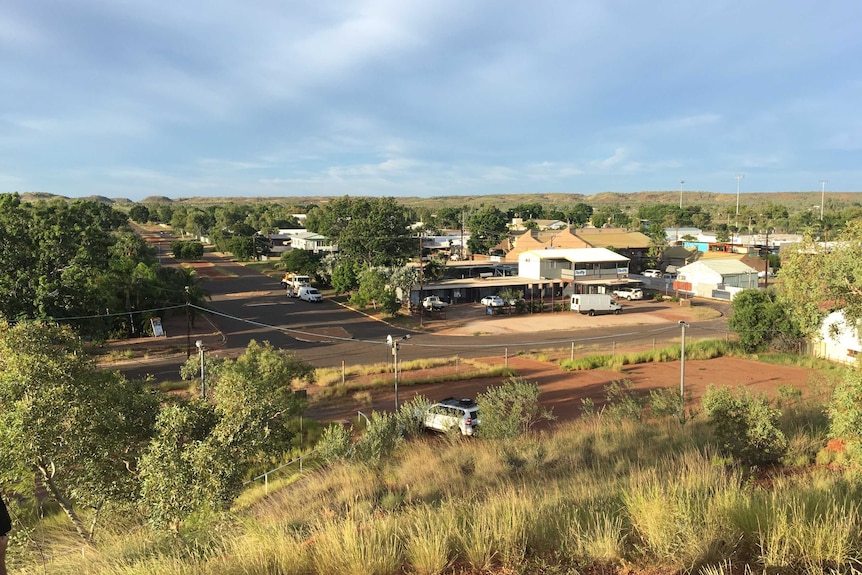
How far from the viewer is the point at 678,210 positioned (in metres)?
132

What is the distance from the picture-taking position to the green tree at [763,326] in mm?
30297

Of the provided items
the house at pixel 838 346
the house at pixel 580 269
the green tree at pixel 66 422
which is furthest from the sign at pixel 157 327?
the house at pixel 838 346

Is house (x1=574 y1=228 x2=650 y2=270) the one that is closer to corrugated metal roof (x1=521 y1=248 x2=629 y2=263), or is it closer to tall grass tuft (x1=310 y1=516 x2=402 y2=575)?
corrugated metal roof (x1=521 y1=248 x2=629 y2=263)

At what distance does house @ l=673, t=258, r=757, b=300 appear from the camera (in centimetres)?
5144

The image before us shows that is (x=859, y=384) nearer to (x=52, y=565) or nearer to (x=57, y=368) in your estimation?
(x=52, y=565)

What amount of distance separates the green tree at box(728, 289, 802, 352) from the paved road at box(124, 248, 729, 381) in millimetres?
4428

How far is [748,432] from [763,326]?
24.1 meters

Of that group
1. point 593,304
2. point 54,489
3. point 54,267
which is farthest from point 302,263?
point 54,489

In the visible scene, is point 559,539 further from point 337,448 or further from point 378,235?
point 378,235

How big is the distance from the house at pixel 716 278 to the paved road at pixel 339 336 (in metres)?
11.1

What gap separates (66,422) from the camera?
7.71 m

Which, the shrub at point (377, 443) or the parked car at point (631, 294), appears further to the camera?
the parked car at point (631, 294)

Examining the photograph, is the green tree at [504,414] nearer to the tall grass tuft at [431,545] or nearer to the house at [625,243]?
the tall grass tuft at [431,545]

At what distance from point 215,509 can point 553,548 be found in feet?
15.9
